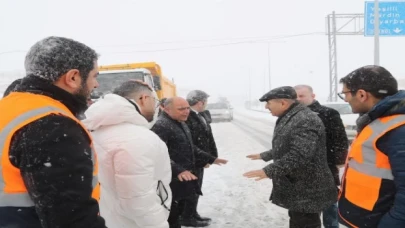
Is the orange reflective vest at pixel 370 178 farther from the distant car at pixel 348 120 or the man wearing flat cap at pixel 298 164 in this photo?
the distant car at pixel 348 120

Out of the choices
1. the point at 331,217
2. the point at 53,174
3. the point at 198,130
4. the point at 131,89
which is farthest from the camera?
the point at 198,130

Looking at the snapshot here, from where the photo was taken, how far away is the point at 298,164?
2.97m

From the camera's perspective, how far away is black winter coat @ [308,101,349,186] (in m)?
3.92

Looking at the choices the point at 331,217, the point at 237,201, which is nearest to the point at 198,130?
the point at 237,201

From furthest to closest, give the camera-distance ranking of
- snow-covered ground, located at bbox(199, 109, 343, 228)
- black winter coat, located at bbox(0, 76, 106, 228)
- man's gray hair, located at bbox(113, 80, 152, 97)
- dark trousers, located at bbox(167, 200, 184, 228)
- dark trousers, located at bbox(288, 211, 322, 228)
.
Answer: snow-covered ground, located at bbox(199, 109, 343, 228)
dark trousers, located at bbox(167, 200, 184, 228)
dark trousers, located at bbox(288, 211, 322, 228)
man's gray hair, located at bbox(113, 80, 152, 97)
black winter coat, located at bbox(0, 76, 106, 228)

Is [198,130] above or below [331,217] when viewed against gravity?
above

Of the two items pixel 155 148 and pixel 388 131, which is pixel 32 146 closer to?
pixel 155 148

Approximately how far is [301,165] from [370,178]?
1.09 m

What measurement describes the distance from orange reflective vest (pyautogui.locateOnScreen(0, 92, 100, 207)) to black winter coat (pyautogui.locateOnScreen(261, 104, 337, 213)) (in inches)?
82.7

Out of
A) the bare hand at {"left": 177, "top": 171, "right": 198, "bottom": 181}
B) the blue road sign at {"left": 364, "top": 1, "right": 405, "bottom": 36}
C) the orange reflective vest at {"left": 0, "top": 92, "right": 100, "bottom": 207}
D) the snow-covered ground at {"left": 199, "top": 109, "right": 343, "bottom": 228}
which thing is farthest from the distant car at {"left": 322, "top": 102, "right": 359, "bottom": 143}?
the orange reflective vest at {"left": 0, "top": 92, "right": 100, "bottom": 207}

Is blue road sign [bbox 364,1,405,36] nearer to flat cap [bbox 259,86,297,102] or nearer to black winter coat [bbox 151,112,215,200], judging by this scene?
flat cap [bbox 259,86,297,102]

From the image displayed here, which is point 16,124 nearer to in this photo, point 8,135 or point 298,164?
point 8,135

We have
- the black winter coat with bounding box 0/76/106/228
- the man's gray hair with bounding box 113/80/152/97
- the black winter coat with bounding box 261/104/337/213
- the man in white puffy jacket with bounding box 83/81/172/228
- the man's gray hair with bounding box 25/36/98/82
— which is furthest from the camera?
the black winter coat with bounding box 261/104/337/213

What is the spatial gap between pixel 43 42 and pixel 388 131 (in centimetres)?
181
